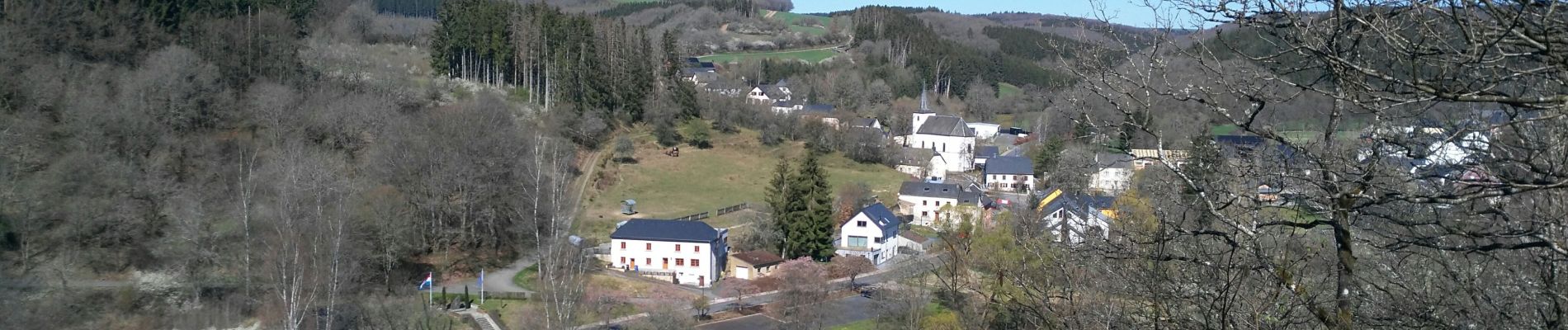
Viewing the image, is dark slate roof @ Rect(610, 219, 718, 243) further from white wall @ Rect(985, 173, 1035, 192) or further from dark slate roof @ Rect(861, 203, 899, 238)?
white wall @ Rect(985, 173, 1035, 192)

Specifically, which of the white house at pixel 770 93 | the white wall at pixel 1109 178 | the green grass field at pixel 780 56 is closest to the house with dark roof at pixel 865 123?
the white house at pixel 770 93

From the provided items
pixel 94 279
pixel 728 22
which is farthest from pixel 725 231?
pixel 728 22

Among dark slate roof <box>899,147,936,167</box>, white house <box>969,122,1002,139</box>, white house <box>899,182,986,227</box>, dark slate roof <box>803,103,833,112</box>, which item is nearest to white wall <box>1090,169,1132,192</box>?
white house <box>899,182,986,227</box>

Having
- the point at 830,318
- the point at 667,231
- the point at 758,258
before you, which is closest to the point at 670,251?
the point at 667,231

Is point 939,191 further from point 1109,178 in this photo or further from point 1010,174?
point 1010,174

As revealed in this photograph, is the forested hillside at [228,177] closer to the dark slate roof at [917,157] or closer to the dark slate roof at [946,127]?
the dark slate roof at [917,157]

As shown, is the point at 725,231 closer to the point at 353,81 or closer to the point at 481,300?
the point at 481,300
